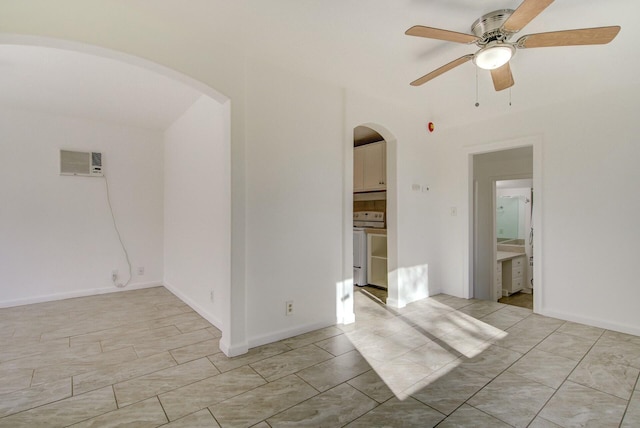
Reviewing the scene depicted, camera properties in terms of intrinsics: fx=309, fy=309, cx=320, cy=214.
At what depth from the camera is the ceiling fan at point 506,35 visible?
1.75m

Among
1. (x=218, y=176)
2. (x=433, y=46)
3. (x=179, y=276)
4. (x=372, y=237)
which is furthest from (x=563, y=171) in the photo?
(x=179, y=276)

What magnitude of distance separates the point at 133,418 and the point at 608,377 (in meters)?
3.17

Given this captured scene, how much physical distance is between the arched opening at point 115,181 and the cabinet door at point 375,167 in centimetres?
255

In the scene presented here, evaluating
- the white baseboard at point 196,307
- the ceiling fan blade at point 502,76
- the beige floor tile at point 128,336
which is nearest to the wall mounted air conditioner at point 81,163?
the white baseboard at point 196,307

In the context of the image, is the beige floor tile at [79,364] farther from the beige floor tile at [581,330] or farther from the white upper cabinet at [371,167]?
the beige floor tile at [581,330]

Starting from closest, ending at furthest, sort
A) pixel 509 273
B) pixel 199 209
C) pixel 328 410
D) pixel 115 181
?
pixel 328 410, pixel 199 209, pixel 115 181, pixel 509 273

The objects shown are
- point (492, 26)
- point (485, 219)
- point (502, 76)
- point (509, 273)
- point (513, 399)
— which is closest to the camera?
point (513, 399)

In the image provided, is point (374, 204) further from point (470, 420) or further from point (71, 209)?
point (71, 209)

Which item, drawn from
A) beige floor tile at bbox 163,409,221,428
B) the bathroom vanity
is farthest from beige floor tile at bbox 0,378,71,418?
the bathroom vanity

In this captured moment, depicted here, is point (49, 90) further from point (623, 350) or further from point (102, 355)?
point (623, 350)

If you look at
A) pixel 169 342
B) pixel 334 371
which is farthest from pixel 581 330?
pixel 169 342

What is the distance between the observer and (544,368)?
234 centimetres

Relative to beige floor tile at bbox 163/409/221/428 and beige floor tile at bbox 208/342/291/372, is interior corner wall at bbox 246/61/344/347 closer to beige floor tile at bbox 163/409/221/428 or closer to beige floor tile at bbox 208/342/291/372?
beige floor tile at bbox 208/342/291/372

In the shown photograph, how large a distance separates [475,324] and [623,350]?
44.4 inches
